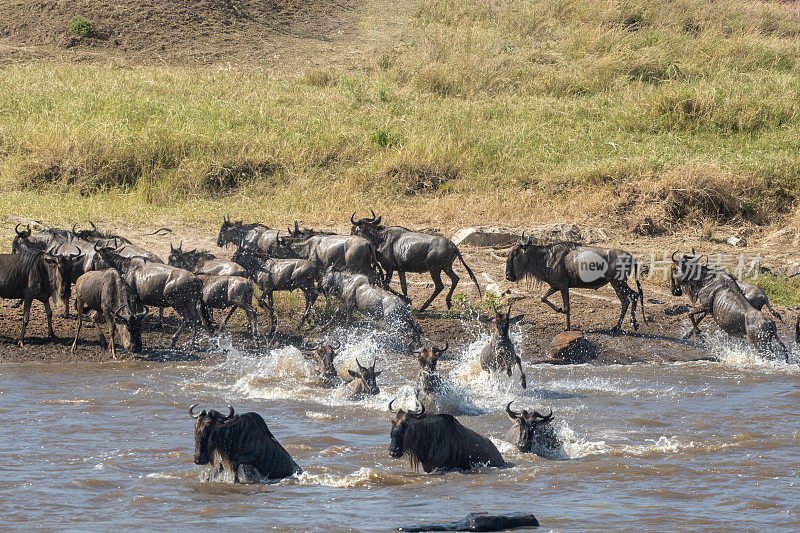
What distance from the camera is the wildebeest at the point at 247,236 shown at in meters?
12.6

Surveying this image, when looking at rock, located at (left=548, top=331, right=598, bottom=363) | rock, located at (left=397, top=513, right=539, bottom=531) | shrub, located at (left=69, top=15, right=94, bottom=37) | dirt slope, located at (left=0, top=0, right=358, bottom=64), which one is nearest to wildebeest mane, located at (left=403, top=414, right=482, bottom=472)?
rock, located at (left=397, top=513, right=539, bottom=531)

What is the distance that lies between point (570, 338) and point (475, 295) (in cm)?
196

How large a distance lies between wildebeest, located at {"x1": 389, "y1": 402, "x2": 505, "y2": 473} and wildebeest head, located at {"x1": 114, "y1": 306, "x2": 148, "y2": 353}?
4453mm

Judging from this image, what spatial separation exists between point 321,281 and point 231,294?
41.1 inches

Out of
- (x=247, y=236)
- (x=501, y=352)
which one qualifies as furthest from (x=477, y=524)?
(x=247, y=236)

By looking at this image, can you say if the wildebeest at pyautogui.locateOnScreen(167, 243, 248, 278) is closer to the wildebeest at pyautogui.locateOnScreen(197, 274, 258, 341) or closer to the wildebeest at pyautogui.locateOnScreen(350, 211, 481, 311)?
the wildebeest at pyautogui.locateOnScreen(197, 274, 258, 341)

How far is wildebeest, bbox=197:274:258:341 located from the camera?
36.6ft

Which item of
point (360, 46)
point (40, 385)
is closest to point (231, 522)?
point (40, 385)

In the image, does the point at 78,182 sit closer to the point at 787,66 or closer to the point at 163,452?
the point at 163,452

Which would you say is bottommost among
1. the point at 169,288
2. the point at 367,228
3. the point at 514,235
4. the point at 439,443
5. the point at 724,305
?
the point at 439,443

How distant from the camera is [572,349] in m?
11.2

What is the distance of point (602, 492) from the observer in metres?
7.16

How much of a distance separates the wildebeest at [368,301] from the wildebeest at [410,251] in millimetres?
1077

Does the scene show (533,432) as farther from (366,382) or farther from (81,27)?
(81,27)
